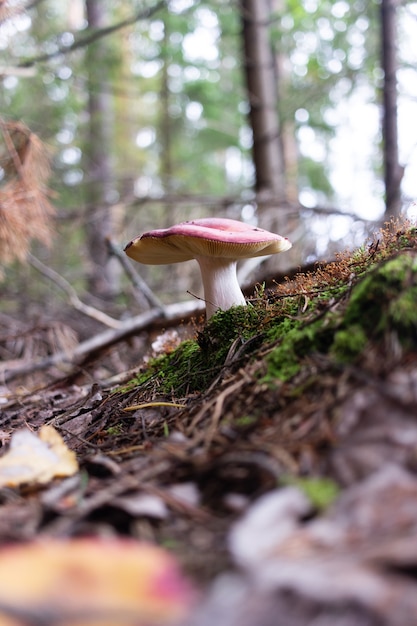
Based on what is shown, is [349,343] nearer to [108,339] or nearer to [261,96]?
[108,339]

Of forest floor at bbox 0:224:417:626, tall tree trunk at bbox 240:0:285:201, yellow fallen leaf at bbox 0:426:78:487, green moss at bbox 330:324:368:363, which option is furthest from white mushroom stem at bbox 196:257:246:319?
tall tree trunk at bbox 240:0:285:201

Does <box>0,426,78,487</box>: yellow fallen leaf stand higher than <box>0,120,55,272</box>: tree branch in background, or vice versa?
<box>0,120,55,272</box>: tree branch in background

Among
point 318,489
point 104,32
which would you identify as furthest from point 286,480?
point 104,32

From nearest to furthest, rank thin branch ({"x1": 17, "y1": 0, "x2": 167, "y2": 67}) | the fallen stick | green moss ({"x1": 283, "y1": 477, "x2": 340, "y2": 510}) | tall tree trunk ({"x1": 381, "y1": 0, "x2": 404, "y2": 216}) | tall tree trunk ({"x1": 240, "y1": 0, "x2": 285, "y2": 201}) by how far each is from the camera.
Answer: green moss ({"x1": 283, "y1": 477, "x2": 340, "y2": 510}) → the fallen stick → thin branch ({"x1": 17, "y1": 0, "x2": 167, "y2": 67}) → tall tree trunk ({"x1": 381, "y1": 0, "x2": 404, "y2": 216}) → tall tree trunk ({"x1": 240, "y1": 0, "x2": 285, "y2": 201})

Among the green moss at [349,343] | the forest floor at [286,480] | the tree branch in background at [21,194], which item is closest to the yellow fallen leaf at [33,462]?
the forest floor at [286,480]

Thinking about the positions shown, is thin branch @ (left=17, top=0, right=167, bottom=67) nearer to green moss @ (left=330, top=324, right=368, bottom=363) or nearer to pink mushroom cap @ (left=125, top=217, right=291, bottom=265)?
pink mushroom cap @ (left=125, top=217, right=291, bottom=265)
